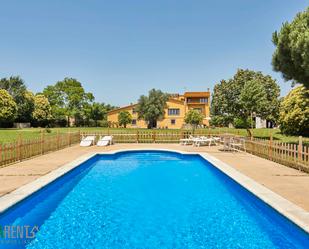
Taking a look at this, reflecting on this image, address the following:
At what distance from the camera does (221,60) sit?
2409 centimetres

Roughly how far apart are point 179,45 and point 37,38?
45.8 feet

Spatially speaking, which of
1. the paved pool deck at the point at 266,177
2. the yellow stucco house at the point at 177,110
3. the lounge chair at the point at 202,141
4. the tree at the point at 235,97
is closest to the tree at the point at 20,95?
the yellow stucco house at the point at 177,110

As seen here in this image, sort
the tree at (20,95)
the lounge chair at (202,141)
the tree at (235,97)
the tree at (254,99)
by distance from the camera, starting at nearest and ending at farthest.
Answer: the lounge chair at (202,141) < the tree at (254,99) < the tree at (235,97) < the tree at (20,95)

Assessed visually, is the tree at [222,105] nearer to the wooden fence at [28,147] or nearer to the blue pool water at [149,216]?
the wooden fence at [28,147]

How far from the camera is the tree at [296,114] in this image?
17375 millimetres

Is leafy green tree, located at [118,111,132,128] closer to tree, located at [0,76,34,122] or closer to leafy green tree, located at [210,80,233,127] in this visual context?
tree, located at [0,76,34,122]

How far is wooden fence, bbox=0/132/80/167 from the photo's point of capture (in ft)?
32.6

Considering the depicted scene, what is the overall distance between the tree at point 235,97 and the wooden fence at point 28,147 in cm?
1807

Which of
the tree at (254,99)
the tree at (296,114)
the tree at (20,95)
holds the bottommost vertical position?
the tree at (296,114)

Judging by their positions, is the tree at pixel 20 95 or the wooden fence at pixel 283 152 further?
the tree at pixel 20 95

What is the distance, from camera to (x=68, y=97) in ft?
195

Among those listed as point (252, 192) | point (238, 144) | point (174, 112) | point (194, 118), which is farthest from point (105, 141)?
point (174, 112)

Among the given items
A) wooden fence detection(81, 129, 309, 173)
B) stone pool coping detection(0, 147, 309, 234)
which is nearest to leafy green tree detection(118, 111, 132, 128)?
wooden fence detection(81, 129, 309, 173)

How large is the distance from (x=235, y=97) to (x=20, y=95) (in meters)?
47.5
